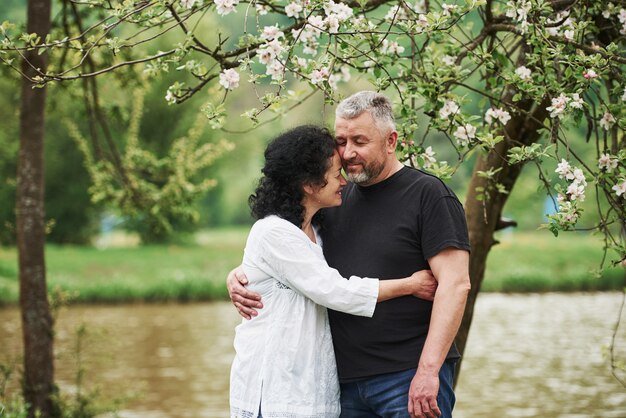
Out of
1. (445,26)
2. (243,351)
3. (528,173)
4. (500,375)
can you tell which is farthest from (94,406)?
(528,173)

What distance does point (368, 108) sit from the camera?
3775mm

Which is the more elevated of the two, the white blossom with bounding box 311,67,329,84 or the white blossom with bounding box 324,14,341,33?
the white blossom with bounding box 324,14,341,33

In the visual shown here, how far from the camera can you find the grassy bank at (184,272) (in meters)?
22.5

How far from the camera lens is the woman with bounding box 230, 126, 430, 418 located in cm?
359

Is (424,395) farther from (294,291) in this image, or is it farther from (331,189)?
(331,189)

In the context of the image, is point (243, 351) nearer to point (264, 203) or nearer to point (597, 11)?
point (264, 203)

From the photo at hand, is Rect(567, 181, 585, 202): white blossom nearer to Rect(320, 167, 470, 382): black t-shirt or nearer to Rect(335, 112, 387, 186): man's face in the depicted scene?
Rect(320, 167, 470, 382): black t-shirt

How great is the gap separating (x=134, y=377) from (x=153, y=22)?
9.53m

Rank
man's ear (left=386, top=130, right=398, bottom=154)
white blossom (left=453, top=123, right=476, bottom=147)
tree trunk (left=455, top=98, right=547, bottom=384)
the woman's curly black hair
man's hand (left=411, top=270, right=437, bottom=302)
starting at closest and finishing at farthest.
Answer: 1. man's hand (left=411, top=270, right=437, bottom=302)
2. the woman's curly black hair
3. man's ear (left=386, top=130, right=398, bottom=154)
4. white blossom (left=453, top=123, right=476, bottom=147)
5. tree trunk (left=455, top=98, right=547, bottom=384)

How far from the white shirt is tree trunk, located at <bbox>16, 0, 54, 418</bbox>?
12.6 feet

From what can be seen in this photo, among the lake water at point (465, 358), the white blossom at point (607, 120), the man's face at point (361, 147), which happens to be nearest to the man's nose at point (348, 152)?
the man's face at point (361, 147)

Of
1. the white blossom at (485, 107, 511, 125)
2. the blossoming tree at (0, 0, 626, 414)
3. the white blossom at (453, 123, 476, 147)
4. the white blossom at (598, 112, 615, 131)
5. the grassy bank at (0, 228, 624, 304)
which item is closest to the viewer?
the blossoming tree at (0, 0, 626, 414)

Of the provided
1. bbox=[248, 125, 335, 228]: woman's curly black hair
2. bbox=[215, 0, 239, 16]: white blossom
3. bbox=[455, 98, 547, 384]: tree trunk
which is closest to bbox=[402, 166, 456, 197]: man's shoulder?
bbox=[248, 125, 335, 228]: woman's curly black hair

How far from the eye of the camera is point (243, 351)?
12.3ft
